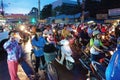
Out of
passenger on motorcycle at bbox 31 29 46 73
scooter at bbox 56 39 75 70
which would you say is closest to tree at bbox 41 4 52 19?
scooter at bbox 56 39 75 70

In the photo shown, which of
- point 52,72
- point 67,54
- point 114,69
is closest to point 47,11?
point 67,54

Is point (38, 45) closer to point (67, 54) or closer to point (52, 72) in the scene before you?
point (67, 54)

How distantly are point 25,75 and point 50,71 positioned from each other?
1745 mm

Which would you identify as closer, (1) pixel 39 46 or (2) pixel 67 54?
(1) pixel 39 46

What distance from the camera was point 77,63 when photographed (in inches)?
511

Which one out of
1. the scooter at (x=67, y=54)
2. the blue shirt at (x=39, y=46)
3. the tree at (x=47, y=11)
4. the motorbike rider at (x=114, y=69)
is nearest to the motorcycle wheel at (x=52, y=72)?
the blue shirt at (x=39, y=46)

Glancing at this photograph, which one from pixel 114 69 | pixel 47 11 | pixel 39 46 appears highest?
pixel 114 69

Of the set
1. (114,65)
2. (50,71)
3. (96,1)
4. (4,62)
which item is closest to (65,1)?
(96,1)

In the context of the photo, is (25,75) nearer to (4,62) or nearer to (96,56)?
(96,56)

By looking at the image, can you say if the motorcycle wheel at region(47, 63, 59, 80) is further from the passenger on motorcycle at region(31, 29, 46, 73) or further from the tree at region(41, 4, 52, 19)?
the tree at region(41, 4, 52, 19)

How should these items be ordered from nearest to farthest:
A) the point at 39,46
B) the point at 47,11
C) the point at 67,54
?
the point at 39,46 → the point at 67,54 → the point at 47,11

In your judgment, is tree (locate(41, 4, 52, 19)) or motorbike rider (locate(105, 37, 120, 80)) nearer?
Answer: motorbike rider (locate(105, 37, 120, 80))

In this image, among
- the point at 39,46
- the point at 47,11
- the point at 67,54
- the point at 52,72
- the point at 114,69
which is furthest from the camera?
the point at 47,11

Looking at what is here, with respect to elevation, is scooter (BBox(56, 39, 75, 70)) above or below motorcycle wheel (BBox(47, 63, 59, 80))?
above
